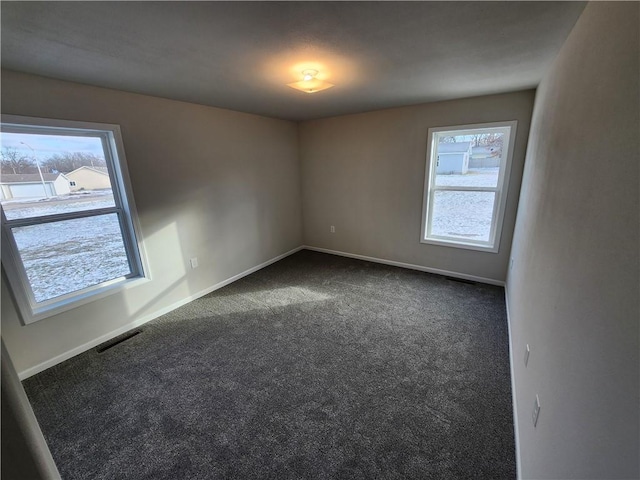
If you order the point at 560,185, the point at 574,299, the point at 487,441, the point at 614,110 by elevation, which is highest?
the point at 614,110

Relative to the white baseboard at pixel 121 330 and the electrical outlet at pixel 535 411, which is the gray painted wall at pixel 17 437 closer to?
the electrical outlet at pixel 535 411

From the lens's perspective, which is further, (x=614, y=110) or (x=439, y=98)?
(x=439, y=98)

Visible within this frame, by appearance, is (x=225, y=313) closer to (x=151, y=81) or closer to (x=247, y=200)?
(x=247, y=200)

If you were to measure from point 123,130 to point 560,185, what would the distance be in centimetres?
339

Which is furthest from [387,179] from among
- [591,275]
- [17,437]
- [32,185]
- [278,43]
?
[17,437]

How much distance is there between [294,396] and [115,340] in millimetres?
1935

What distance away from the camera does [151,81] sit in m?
2.26

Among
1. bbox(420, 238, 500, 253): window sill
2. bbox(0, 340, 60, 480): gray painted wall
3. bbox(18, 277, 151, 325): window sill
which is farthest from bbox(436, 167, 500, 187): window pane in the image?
bbox(0, 340, 60, 480): gray painted wall

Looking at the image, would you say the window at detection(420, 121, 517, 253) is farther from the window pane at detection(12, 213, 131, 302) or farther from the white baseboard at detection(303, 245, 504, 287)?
the window pane at detection(12, 213, 131, 302)

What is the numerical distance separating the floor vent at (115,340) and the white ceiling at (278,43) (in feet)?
7.52

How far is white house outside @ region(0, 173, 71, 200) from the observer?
2039 millimetres

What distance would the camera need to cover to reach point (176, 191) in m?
3.03

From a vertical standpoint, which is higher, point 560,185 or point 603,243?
point 560,185

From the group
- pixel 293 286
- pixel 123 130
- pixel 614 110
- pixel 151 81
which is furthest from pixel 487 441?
pixel 123 130
